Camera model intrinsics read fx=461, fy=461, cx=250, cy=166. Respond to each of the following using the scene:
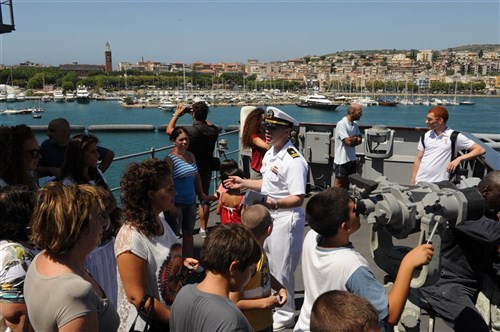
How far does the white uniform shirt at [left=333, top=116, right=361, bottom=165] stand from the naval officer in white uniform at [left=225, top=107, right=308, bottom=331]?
289 cm

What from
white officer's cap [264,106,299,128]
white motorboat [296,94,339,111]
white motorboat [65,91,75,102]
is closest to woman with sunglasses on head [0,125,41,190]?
white officer's cap [264,106,299,128]

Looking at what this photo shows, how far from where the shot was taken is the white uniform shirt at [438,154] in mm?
4594

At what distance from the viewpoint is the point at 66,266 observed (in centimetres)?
163

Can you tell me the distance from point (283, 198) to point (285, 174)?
16 centimetres

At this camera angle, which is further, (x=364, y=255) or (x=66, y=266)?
(x=364, y=255)

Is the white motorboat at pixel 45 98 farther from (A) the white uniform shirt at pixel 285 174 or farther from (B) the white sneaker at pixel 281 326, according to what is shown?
(B) the white sneaker at pixel 281 326

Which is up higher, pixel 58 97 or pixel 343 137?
pixel 343 137

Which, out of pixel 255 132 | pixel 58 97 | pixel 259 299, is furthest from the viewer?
pixel 58 97

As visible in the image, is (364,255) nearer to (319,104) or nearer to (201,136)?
(201,136)

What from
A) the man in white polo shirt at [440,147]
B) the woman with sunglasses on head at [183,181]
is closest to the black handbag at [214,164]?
the woman with sunglasses on head at [183,181]

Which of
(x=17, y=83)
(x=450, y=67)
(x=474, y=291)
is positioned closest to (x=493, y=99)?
(x=450, y=67)

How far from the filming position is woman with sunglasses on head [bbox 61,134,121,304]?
2.39 m

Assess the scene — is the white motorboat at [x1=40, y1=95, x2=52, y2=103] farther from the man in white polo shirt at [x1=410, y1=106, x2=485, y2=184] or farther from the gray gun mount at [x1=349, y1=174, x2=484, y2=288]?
the gray gun mount at [x1=349, y1=174, x2=484, y2=288]

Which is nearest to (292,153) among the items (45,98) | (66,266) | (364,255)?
(66,266)
